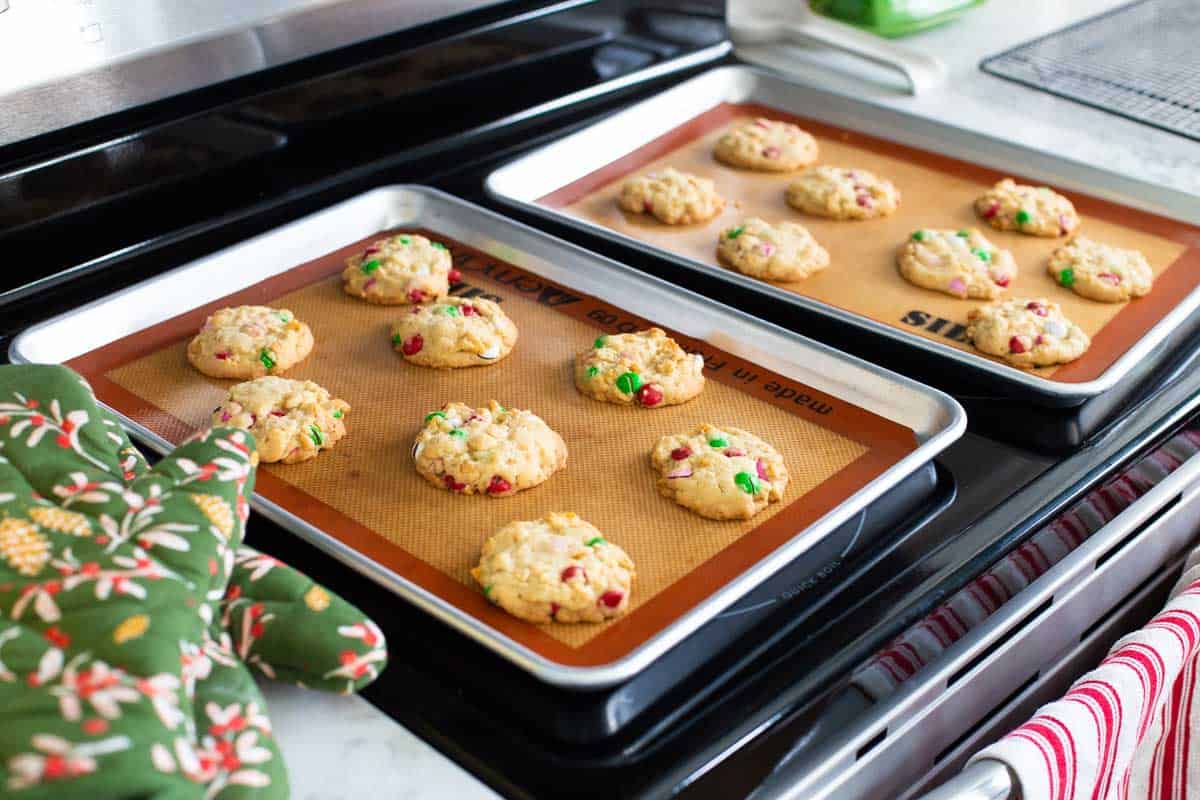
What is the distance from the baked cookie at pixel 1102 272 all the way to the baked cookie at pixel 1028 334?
0.08 m

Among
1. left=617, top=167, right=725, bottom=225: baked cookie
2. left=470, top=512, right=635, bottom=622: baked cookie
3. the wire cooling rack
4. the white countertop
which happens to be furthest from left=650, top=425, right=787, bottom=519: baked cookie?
the wire cooling rack

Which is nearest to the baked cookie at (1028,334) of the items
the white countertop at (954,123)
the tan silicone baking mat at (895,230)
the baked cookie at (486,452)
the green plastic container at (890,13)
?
the tan silicone baking mat at (895,230)

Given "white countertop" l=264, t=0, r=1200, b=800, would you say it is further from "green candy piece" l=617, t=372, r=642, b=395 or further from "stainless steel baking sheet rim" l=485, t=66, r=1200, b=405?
"green candy piece" l=617, t=372, r=642, b=395

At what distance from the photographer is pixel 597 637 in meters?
0.95

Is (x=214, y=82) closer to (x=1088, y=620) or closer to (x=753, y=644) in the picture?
(x=753, y=644)

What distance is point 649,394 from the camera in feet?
4.04

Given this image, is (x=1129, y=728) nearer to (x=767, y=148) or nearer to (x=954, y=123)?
(x=767, y=148)

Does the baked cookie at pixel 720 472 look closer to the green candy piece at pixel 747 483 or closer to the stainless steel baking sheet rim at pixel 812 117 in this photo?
the green candy piece at pixel 747 483

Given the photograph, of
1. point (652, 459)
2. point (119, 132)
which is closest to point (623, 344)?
point (652, 459)

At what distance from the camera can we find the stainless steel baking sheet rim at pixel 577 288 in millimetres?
909

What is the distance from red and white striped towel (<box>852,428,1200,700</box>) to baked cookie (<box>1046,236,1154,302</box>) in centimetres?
22

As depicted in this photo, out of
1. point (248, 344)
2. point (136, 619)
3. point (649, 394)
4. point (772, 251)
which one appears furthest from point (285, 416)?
point (772, 251)

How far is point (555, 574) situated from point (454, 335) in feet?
1.30

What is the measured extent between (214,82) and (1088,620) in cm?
110
